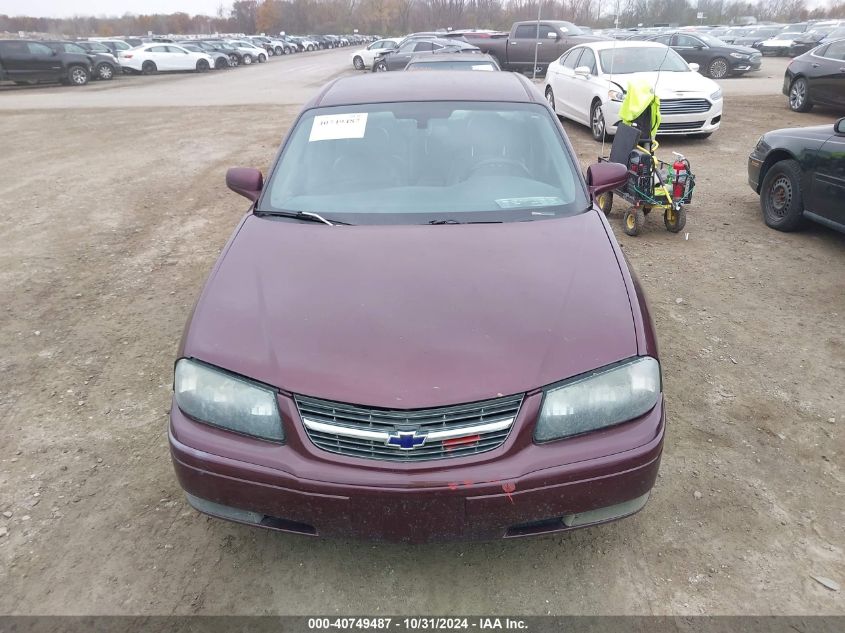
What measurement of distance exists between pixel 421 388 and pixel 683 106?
9.19 meters

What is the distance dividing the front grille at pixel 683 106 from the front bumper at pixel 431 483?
28.1ft

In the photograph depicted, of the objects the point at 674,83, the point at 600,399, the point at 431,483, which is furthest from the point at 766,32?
the point at 431,483

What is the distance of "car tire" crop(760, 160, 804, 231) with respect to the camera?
223 inches

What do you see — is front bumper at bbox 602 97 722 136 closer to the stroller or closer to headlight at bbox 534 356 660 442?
the stroller

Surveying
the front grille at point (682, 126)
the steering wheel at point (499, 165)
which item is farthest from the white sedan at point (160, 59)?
the steering wheel at point (499, 165)

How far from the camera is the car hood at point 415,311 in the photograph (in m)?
1.99

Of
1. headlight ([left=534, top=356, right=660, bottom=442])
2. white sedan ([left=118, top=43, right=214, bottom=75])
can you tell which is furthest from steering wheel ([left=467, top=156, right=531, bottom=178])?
white sedan ([left=118, top=43, right=214, bottom=75])

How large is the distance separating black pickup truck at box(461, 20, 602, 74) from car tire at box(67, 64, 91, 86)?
15.0m

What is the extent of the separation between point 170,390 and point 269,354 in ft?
5.83

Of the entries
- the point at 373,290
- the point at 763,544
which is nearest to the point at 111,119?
the point at 373,290

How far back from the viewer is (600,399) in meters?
2.05

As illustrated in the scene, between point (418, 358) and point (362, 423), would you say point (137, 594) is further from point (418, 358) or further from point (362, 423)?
point (418, 358)

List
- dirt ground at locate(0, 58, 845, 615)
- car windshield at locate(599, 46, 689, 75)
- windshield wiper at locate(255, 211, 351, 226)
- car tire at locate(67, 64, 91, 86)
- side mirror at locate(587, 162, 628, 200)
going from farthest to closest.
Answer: car tire at locate(67, 64, 91, 86)
car windshield at locate(599, 46, 689, 75)
side mirror at locate(587, 162, 628, 200)
windshield wiper at locate(255, 211, 351, 226)
dirt ground at locate(0, 58, 845, 615)

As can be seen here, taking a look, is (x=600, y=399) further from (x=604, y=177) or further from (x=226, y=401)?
(x=604, y=177)
